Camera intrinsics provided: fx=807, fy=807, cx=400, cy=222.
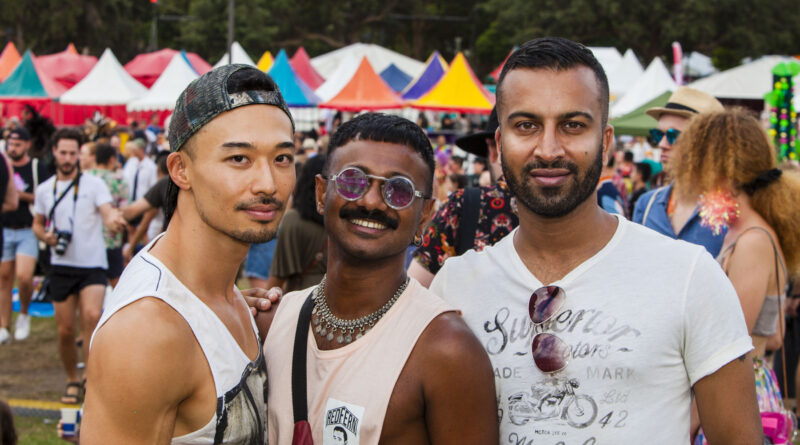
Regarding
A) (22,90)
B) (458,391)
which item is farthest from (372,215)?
(22,90)

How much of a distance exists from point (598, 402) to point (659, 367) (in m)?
0.18

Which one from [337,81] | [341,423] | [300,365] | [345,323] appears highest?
[337,81]

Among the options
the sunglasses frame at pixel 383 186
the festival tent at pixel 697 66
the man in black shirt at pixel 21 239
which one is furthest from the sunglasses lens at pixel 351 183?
the festival tent at pixel 697 66

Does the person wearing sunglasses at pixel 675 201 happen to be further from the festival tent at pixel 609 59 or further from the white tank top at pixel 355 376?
the festival tent at pixel 609 59

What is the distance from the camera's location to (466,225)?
333cm

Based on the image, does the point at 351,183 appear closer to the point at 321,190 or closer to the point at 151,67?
the point at 321,190

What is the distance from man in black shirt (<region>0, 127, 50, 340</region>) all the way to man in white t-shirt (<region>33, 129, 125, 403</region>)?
122 centimetres

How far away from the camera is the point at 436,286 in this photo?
2467 millimetres

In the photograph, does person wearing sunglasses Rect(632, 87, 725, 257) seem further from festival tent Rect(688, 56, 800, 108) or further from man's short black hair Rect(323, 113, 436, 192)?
festival tent Rect(688, 56, 800, 108)

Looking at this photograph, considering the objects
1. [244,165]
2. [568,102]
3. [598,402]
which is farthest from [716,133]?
[244,165]

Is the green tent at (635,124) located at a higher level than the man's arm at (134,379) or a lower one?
higher

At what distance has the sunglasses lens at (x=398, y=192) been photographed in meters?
2.33

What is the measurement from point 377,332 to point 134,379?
675 mm

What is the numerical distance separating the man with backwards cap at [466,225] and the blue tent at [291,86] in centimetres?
1511
